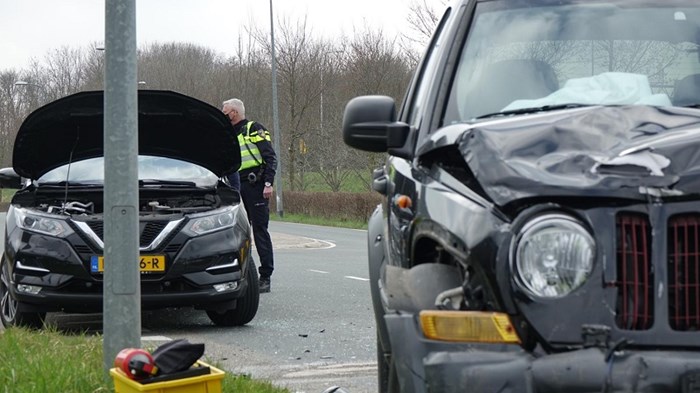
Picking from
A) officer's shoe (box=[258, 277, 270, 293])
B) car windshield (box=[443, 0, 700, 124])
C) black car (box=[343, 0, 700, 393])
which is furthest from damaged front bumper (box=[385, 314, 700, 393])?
officer's shoe (box=[258, 277, 270, 293])

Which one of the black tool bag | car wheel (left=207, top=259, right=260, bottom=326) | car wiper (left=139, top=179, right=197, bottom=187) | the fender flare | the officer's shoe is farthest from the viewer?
the officer's shoe

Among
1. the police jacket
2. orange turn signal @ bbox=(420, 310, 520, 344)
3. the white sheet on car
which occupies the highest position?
the white sheet on car

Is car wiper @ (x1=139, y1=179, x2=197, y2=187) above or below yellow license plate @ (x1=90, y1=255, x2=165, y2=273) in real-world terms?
above

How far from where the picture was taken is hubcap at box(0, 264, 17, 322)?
343 inches

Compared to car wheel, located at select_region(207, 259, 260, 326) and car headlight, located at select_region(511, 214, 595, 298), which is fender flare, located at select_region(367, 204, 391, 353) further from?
car wheel, located at select_region(207, 259, 260, 326)

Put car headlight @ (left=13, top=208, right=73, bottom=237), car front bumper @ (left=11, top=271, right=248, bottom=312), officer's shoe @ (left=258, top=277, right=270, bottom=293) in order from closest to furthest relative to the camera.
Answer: car front bumper @ (left=11, top=271, right=248, bottom=312), car headlight @ (left=13, top=208, right=73, bottom=237), officer's shoe @ (left=258, top=277, right=270, bottom=293)

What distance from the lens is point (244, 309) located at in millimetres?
9164

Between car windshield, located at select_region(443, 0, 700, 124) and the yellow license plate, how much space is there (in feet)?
15.0

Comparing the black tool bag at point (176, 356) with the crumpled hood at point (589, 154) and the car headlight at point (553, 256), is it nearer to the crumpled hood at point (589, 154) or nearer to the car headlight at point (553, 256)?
the crumpled hood at point (589, 154)

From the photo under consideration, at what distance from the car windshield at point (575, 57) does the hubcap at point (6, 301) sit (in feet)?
17.6

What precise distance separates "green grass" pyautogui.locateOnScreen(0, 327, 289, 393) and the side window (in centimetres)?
169

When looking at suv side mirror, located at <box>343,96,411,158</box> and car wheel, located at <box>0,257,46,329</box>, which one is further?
car wheel, located at <box>0,257,46,329</box>

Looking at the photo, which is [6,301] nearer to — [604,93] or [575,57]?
[575,57]

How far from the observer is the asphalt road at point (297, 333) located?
22.7 feet
